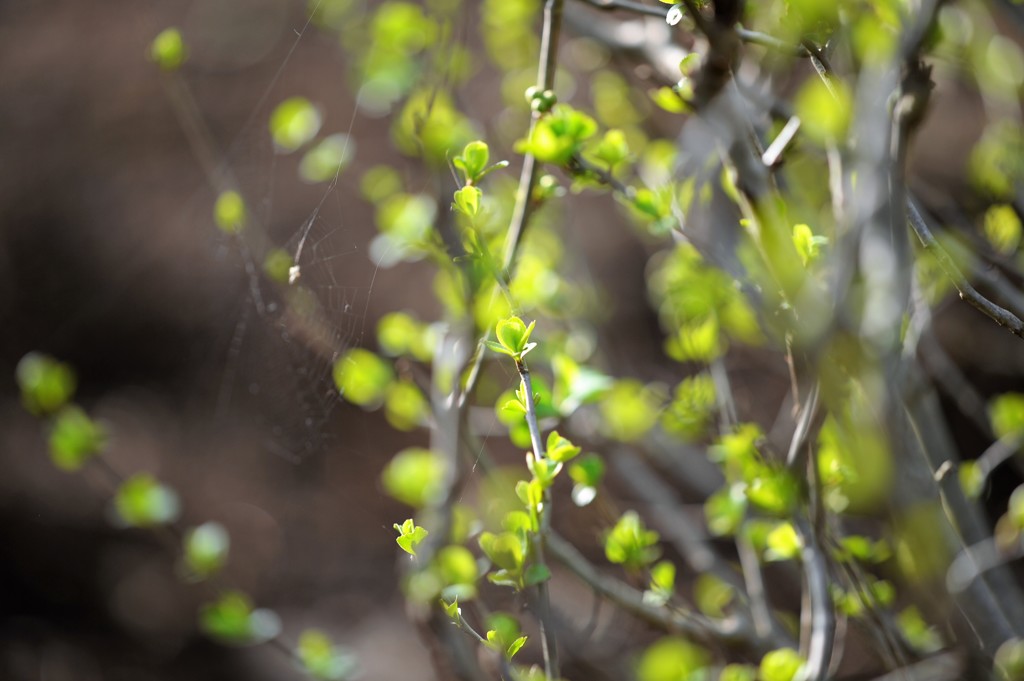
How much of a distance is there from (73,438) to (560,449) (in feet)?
2.37

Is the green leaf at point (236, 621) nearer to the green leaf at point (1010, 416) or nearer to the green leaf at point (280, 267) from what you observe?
the green leaf at point (280, 267)

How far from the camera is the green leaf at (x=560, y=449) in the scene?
0.58 metres

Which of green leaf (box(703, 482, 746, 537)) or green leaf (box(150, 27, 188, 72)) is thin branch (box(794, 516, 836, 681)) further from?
green leaf (box(150, 27, 188, 72))

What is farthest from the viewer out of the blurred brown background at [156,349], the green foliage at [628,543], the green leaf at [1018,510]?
the blurred brown background at [156,349]

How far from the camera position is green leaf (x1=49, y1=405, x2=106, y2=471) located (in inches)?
40.6

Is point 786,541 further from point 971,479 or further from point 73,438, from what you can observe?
point 73,438

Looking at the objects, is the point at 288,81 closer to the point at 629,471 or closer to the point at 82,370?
the point at 82,370

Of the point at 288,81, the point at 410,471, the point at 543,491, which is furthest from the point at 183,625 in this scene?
the point at 543,491

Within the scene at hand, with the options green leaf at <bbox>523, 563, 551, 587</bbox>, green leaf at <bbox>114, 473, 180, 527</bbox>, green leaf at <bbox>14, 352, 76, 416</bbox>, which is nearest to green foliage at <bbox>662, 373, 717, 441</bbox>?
green leaf at <bbox>523, 563, 551, 587</bbox>

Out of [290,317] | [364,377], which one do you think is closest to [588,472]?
[364,377]

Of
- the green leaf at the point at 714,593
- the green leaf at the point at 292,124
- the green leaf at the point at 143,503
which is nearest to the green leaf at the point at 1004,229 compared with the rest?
the green leaf at the point at 714,593

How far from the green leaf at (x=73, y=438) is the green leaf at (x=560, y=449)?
70 cm

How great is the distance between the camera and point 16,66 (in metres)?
2.29

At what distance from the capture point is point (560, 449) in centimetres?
59
